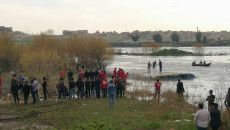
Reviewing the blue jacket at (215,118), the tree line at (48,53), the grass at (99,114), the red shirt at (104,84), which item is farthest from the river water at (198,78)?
the red shirt at (104,84)

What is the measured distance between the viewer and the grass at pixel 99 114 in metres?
11.9

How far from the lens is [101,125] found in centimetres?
1170

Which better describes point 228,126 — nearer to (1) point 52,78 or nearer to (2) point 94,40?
(1) point 52,78

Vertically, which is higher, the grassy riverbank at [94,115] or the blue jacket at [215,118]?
the blue jacket at [215,118]

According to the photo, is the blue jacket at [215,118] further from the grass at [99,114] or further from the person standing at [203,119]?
the grass at [99,114]

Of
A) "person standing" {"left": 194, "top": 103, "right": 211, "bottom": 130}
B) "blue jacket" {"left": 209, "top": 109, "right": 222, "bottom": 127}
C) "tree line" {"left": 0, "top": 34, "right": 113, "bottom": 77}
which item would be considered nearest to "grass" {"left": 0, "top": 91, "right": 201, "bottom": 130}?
"blue jacket" {"left": 209, "top": 109, "right": 222, "bottom": 127}

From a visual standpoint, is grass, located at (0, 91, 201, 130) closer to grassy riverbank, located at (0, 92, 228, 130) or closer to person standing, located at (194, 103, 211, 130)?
grassy riverbank, located at (0, 92, 228, 130)

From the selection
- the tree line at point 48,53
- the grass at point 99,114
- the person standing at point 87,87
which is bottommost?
the grass at point 99,114

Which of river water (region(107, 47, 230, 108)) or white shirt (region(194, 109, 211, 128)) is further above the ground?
white shirt (region(194, 109, 211, 128))

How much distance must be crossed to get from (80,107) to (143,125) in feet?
18.2

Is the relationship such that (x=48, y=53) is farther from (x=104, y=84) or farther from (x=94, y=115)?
(x=94, y=115)

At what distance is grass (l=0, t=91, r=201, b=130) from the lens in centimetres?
1188

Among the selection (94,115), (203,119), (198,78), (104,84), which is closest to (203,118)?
(203,119)

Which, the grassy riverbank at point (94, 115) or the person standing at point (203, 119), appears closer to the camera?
the person standing at point (203, 119)
